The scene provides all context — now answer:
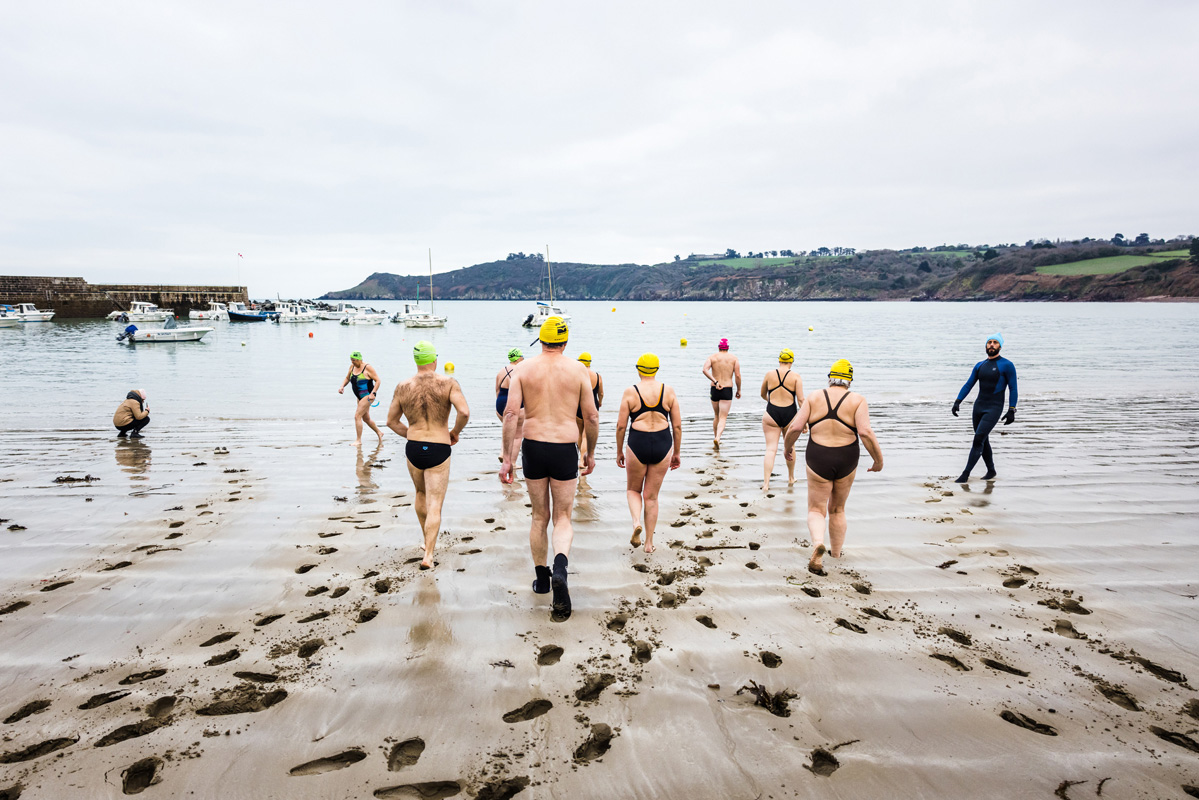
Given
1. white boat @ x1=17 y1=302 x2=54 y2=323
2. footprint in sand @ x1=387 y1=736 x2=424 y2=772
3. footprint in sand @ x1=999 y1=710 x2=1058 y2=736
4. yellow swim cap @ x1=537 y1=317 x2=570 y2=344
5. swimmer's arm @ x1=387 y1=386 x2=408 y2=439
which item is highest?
white boat @ x1=17 y1=302 x2=54 y2=323

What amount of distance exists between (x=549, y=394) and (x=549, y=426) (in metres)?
0.26

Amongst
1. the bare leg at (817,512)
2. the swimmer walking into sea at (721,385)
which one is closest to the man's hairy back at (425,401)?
the bare leg at (817,512)

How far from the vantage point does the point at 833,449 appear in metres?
5.36

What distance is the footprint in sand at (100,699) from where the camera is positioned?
3.46m

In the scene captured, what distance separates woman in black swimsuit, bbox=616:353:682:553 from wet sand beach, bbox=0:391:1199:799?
533 millimetres

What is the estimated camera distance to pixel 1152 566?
5289mm

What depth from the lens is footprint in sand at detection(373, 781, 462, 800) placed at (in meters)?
2.80

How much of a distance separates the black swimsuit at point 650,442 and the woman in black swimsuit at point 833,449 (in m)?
1.31

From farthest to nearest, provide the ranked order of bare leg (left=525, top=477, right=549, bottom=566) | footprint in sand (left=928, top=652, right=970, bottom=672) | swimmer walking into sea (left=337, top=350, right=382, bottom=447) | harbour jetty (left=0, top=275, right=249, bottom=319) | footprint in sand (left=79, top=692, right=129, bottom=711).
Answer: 1. harbour jetty (left=0, top=275, right=249, bottom=319)
2. swimmer walking into sea (left=337, top=350, right=382, bottom=447)
3. bare leg (left=525, top=477, right=549, bottom=566)
4. footprint in sand (left=928, top=652, right=970, bottom=672)
5. footprint in sand (left=79, top=692, right=129, bottom=711)

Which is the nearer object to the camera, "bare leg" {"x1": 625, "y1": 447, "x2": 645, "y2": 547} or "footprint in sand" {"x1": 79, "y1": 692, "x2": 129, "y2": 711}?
"footprint in sand" {"x1": 79, "y1": 692, "x2": 129, "y2": 711}

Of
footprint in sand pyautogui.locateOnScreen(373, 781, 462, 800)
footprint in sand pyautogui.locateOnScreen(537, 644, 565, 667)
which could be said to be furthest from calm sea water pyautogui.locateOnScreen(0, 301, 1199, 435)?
footprint in sand pyautogui.locateOnScreen(373, 781, 462, 800)

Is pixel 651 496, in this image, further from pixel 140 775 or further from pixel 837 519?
pixel 140 775

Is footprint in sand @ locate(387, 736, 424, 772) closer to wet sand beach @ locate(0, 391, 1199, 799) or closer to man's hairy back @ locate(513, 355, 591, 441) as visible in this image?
wet sand beach @ locate(0, 391, 1199, 799)

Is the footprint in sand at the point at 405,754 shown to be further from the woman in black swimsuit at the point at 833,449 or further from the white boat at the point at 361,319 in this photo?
the white boat at the point at 361,319
